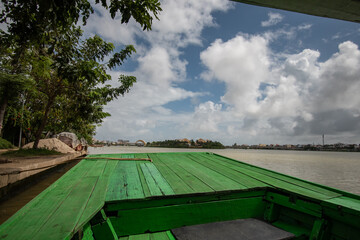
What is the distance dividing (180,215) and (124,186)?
0.72 meters

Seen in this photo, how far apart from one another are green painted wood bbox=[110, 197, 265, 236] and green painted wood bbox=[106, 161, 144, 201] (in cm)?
15

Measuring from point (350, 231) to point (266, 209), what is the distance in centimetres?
79

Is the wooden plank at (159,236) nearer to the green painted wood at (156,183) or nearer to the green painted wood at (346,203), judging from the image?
the green painted wood at (156,183)

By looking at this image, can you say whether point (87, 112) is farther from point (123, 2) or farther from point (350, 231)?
point (350, 231)

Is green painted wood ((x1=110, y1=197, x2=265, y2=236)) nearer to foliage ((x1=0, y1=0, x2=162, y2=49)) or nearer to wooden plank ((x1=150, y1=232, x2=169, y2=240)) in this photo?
wooden plank ((x1=150, y1=232, x2=169, y2=240))

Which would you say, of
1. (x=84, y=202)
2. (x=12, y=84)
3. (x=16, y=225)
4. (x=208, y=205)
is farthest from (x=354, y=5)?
(x=12, y=84)

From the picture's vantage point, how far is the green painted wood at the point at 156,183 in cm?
199

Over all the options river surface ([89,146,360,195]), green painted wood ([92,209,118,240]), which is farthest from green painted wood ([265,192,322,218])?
river surface ([89,146,360,195])

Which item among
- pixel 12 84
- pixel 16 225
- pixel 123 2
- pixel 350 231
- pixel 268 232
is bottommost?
pixel 268 232

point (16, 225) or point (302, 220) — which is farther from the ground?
point (16, 225)

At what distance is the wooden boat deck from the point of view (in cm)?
130

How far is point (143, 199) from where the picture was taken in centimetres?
182

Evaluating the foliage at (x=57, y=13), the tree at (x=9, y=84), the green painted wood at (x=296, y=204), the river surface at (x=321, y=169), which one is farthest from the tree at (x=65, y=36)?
the river surface at (x=321, y=169)

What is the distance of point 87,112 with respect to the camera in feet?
39.5
